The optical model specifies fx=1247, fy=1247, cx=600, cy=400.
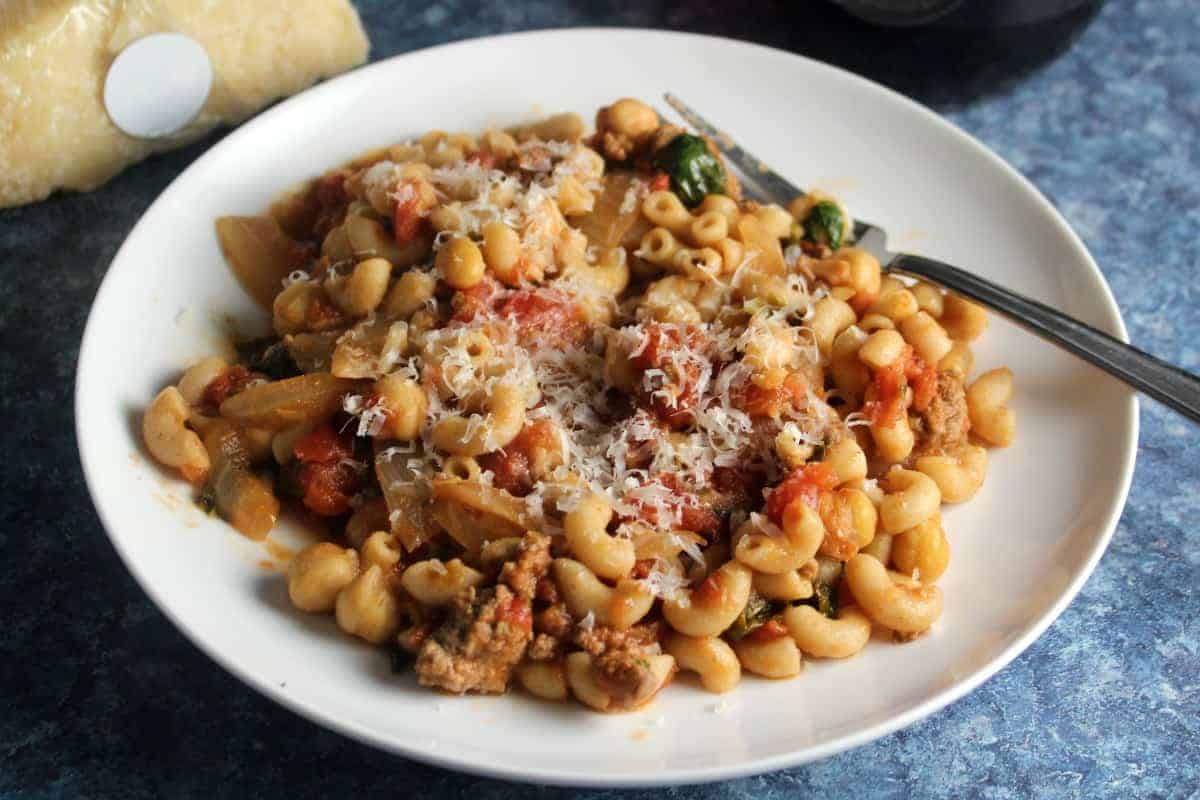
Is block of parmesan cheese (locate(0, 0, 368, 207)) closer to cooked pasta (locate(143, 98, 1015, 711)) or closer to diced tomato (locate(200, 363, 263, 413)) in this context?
cooked pasta (locate(143, 98, 1015, 711))

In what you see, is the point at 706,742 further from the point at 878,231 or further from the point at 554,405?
the point at 878,231

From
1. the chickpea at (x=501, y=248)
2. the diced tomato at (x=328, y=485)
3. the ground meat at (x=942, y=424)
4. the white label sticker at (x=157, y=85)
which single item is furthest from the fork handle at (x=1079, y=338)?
the white label sticker at (x=157, y=85)

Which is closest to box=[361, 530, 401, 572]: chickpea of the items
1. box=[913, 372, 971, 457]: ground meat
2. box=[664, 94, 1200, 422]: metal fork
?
box=[913, 372, 971, 457]: ground meat

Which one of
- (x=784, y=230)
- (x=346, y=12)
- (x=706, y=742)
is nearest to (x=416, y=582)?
(x=706, y=742)

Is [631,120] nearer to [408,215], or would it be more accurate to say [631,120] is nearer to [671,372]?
[408,215]

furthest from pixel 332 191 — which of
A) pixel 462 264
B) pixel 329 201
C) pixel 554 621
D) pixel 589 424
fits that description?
pixel 554 621

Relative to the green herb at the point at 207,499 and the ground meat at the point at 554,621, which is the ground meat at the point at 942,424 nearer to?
the ground meat at the point at 554,621

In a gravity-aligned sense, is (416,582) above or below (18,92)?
below
